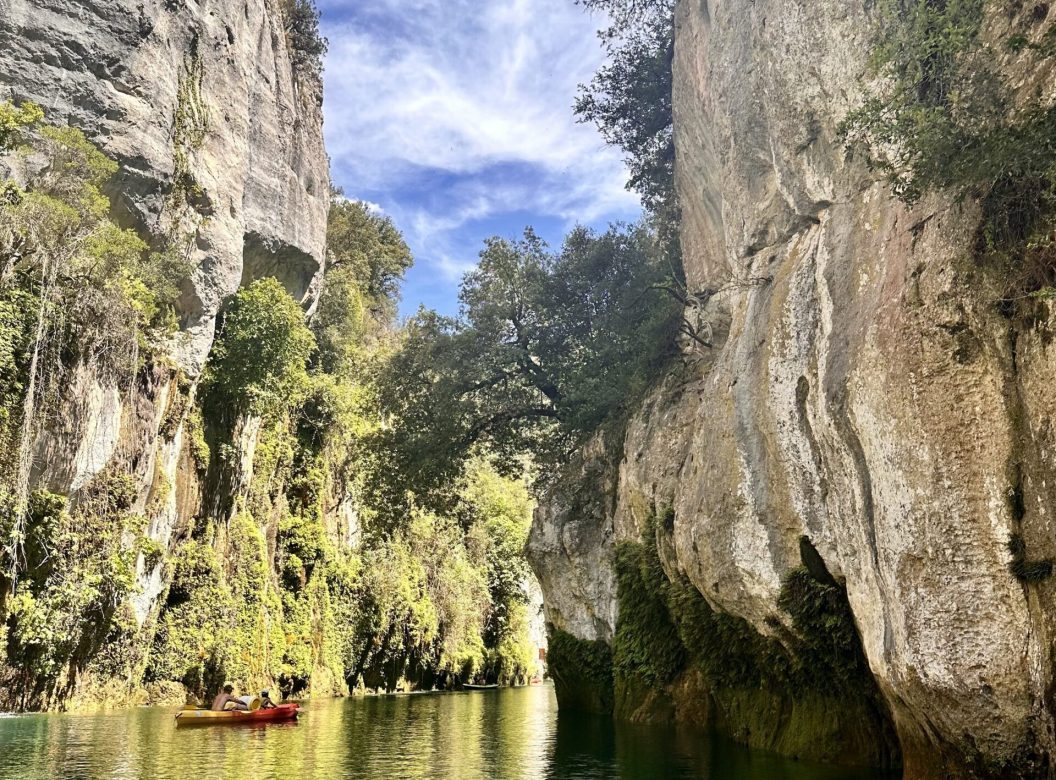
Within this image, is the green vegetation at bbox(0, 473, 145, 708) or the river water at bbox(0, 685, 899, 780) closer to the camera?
the river water at bbox(0, 685, 899, 780)

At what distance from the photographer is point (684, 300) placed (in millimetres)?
22156

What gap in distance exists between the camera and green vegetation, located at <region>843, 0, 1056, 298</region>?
8.61 meters

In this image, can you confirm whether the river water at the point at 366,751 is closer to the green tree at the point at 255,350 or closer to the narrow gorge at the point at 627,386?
the narrow gorge at the point at 627,386

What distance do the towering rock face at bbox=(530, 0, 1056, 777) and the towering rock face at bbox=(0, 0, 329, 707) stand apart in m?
12.7

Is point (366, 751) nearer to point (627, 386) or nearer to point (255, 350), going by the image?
point (627, 386)

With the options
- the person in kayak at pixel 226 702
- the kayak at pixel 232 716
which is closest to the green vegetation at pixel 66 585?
the kayak at pixel 232 716

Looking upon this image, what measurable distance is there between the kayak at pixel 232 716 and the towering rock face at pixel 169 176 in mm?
3048

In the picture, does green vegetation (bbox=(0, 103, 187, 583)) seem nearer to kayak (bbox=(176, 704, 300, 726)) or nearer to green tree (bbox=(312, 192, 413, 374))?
kayak (bbox=(176, 704, 300, 726))

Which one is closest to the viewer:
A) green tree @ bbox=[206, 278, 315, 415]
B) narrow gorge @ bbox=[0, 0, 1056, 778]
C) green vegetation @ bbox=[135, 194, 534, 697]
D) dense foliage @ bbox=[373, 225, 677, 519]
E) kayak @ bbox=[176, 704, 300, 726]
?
narrow gorge @ bbox=[0, 0, 1056, 778]

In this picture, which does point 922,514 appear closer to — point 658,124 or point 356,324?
point 658,124

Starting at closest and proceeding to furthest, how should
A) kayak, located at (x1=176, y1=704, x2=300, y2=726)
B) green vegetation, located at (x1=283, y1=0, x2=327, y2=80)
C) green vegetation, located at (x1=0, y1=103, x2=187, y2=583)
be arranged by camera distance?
green vegetation, located at (x1=0, y1=103, x2=187, y2=583)
kayak, located at (x1=176, y1=704, x2=300, y2=726)
green vegetation, located at (x1=283, y1=0, x2=327, y2=80)

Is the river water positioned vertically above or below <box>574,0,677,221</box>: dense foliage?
below

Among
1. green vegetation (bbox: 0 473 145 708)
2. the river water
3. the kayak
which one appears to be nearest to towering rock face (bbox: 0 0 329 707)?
green vegetation (bbox: 0 473 145 708)

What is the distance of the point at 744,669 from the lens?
1730 cm
